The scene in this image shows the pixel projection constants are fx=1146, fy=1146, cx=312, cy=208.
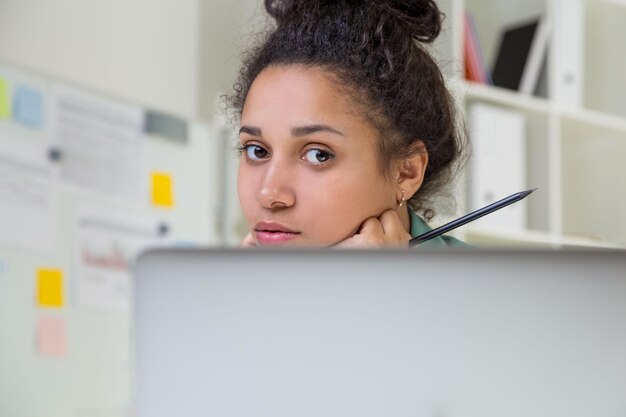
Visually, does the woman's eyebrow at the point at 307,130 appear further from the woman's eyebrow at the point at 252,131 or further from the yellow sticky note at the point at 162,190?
the yellow sticky note at the point at 162,190

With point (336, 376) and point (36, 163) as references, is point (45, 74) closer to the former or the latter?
point (36, 163)

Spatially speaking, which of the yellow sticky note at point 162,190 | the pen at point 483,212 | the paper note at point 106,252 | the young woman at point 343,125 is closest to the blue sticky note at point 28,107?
the paper note at point 106,252

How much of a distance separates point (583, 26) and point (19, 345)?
213 centimetres

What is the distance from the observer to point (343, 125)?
1.42m

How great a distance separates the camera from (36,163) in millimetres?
2678

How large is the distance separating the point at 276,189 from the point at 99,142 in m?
1.59

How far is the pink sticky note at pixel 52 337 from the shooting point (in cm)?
262

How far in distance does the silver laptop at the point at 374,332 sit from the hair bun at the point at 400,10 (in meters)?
0.87

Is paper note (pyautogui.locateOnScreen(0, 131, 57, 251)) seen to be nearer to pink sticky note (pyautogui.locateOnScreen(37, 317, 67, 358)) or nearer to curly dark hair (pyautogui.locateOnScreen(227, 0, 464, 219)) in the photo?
pink sticky note (pyautogui.locateOnScreen(37, 317, 67, 358))

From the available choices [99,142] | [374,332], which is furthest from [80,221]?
[374,332]

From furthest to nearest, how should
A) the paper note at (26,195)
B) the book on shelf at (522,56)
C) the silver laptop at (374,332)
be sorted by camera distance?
the book on shelf at (522,56) → the paper note at (26,195) → the silver laptop at (374,332)

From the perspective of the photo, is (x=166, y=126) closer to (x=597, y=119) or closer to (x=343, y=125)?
(x=597, y=119)

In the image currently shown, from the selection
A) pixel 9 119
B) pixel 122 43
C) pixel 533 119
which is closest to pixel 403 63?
pixel 9 119

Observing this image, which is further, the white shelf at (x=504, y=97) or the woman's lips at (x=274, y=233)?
the white shelf at (x=504, y=97)
